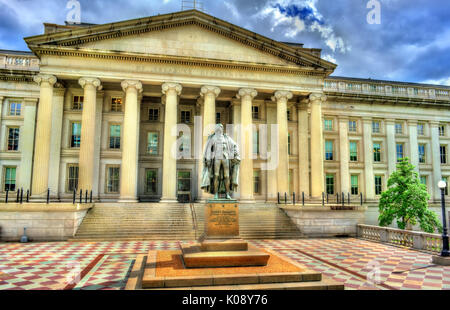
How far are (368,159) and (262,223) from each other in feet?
64.0

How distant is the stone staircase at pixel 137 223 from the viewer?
19.5m

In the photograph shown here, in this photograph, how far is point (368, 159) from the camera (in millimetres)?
36000

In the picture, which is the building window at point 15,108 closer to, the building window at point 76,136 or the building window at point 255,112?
the building window at point 76,136

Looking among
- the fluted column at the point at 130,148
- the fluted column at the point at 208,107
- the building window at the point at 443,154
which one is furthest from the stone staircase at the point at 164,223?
the building window at the point at 443,154

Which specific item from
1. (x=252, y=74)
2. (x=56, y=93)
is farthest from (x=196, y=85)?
(x=56, y=93)

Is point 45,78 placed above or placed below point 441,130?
above

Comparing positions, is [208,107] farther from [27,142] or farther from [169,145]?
[27,142]

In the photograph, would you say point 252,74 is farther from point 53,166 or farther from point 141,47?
point 53,166

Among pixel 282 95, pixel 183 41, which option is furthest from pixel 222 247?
pixel 183 41

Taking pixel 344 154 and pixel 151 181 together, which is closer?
pixel 151 181

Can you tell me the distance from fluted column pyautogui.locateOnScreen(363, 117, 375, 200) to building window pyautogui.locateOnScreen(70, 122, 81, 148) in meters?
28.9

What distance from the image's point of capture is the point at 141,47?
26859 millimetres

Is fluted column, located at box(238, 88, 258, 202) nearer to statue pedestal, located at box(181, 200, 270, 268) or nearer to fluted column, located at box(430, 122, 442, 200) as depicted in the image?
statue pedestal, located at box(181, 200, 270, 268)

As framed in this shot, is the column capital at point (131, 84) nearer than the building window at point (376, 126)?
Yes
